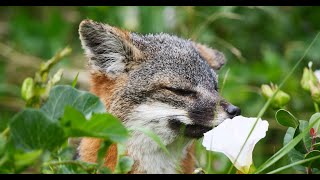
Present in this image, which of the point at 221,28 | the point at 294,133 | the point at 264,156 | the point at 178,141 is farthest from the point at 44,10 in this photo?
the point at 294,133

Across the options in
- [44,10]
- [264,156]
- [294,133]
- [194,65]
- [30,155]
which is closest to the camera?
[30,155]

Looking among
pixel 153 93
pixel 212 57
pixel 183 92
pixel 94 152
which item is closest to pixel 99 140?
pixel 94 152

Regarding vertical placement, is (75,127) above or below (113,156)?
above

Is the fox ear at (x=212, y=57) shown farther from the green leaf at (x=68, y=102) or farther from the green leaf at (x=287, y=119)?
the green leaf at (x=68, y=102)

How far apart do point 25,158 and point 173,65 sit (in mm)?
2012

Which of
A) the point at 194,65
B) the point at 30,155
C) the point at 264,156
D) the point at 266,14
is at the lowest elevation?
the point at 264,156

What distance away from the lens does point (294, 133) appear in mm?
2828

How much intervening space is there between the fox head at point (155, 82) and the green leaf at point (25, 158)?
5.41 feet

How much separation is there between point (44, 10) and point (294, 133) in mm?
6483

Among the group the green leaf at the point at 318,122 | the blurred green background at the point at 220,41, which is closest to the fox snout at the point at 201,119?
the green leaf at the point at 318,122

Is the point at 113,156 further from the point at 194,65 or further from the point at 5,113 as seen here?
the point at 5,113

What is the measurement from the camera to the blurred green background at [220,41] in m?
6.63

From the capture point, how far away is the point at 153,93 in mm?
4051

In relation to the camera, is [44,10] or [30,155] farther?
[44,10]
